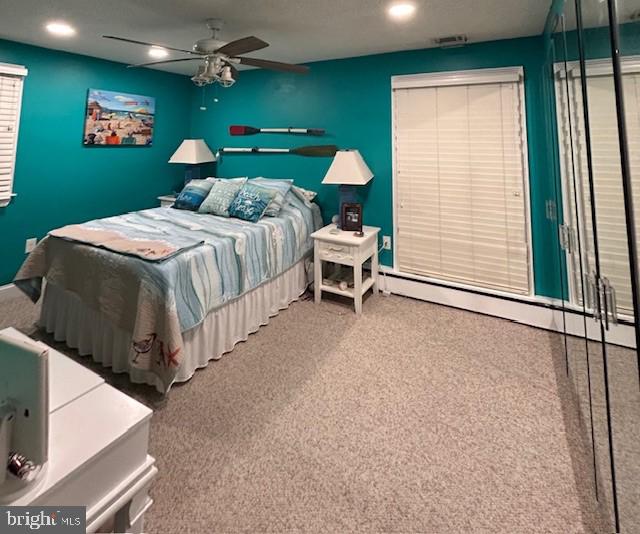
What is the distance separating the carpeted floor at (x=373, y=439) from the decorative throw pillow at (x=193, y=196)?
1613 mm

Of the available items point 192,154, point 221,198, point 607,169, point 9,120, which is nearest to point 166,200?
point 192,154

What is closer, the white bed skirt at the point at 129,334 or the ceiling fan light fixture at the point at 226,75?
the white bed skirt at the point at 129,334

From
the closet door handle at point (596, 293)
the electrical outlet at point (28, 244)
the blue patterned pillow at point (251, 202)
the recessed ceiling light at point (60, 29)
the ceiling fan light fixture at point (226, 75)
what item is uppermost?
the recessed ceiling light at point (60, 29)

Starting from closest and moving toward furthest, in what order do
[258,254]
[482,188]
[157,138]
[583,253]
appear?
[583,253]
[258,254]
[482,188]
[157,138]

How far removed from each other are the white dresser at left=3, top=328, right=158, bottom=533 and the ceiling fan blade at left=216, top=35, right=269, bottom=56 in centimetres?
213

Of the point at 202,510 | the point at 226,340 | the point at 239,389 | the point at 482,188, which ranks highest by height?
the point at 482,188

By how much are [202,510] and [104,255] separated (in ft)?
5.23

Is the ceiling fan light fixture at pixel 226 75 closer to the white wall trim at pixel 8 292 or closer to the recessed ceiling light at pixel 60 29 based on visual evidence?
the recessed ceiling light at pixel 60 29

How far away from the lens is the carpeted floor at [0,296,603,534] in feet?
4.43

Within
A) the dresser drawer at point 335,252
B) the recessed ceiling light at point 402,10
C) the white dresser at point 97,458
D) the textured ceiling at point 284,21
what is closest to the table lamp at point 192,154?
the textured ceiling at point 284,21

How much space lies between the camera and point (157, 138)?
4336mm

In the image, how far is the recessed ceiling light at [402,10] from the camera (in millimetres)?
2257

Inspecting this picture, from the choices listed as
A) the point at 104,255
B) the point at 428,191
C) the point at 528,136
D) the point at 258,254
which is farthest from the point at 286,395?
the point at 528,136

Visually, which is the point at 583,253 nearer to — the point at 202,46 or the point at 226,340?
the point at 226,340
